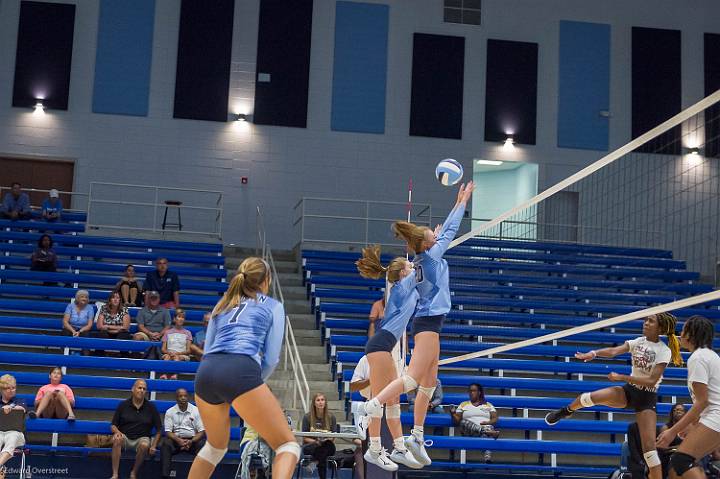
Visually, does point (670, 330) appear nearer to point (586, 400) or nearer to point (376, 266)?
point (586, 400)

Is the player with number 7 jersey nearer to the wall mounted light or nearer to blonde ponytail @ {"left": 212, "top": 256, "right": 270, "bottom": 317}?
blonde ponytail @ {"left": 212, "top": 256, "right": 270, "bottom": 317}

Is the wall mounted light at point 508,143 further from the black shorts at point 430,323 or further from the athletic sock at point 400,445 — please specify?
the athletic sock at point 400,445

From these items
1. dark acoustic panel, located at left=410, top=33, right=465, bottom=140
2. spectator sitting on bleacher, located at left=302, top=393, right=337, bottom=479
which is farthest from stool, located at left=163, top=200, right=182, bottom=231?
spectator sitting on bleacher, located at left=302, top=393, right=337, bottom=479

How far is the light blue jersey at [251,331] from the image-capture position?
5.81 meters

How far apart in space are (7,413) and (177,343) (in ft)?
10.2

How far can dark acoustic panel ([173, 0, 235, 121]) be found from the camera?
22.1 metres

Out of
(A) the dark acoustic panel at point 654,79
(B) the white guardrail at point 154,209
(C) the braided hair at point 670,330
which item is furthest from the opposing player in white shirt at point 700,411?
(A) the dark acoustic panel at point 654,79

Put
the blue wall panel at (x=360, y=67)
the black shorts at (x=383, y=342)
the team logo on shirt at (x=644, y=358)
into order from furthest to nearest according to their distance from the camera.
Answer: the blue wall panel at (x=360, y=67), the team logo on shirt at (x=644, y=358), the black shorts at (x=383, y=342)

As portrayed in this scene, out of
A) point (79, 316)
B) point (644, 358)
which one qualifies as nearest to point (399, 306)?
point (644, 358)

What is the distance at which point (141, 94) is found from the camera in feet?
72.1

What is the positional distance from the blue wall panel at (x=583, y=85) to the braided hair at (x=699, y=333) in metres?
16.7

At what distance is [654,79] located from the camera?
2372cm

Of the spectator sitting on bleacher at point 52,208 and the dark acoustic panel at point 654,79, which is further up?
the dark acoustic panel at point 654,79

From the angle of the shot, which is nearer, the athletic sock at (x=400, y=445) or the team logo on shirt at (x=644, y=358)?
the athletic sock at (x=400, y=445)
